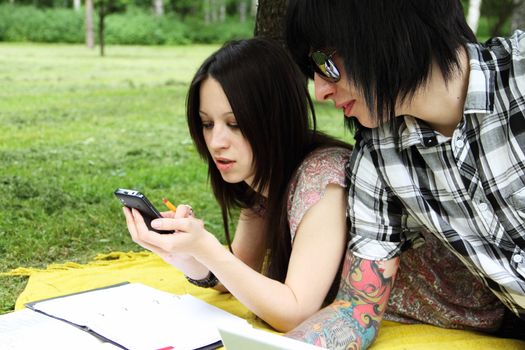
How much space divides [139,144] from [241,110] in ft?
13.0

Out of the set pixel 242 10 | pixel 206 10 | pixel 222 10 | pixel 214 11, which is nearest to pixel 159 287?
pixel 206 10

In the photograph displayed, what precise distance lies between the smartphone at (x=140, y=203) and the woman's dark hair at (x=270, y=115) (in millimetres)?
339

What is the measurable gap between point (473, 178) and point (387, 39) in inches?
15.0

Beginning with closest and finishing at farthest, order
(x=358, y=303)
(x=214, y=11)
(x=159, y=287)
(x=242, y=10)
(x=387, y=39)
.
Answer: (x=387, y=39)
(x=358, y=303)
(x=159, y=287)
(x=214, y=11)
(x=242, y=10)

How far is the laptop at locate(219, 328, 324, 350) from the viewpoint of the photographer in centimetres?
117

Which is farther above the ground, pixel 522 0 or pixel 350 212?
pixel 522 0

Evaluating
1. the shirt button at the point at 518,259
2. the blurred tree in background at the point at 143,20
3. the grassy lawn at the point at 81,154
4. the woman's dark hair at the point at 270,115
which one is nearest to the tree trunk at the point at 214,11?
the blurred tree in background at the point at 143,20

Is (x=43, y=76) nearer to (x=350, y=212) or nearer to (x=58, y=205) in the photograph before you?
(x=58, y=205)

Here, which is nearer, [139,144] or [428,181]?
[428,181]

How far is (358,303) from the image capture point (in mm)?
1813

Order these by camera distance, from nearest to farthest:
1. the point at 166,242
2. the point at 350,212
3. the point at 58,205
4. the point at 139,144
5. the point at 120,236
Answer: the point at 166,242 < the point at 350,212 < the point at 120,236 < the point at 58,205 < the point at 139,144

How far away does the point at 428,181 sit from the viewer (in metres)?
1.75

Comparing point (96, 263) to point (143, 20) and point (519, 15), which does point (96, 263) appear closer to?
point (519, 15)

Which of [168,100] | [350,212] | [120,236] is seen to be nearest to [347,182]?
[350,212]
